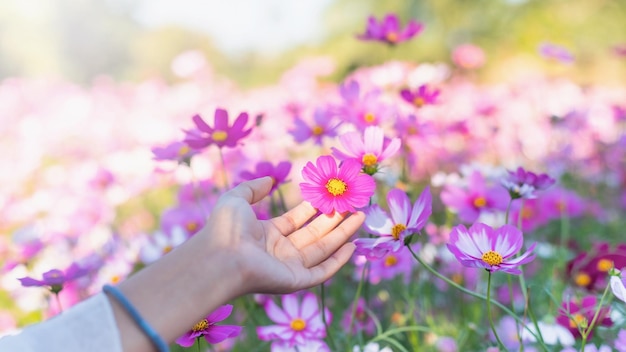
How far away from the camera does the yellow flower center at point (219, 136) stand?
79cm

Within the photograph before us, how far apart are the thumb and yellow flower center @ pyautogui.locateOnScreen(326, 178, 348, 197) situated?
0.19 feet

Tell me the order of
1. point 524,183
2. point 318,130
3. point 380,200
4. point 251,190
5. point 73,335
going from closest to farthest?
point 73,335 < point 251,190 < point 524,183 < point 318,130 < point 380,200

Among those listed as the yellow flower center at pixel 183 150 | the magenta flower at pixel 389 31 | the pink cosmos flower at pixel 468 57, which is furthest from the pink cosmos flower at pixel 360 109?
the pink cosmos flower at pixel 468 57

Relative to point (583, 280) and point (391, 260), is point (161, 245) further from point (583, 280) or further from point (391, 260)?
point (583, 280)

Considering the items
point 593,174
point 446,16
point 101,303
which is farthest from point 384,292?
point 446,16

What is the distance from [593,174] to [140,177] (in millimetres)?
1190

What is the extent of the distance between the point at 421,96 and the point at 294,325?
1.35 feet

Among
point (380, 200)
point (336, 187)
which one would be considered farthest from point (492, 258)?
point (380, 200)

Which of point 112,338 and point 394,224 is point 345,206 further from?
point 112,338

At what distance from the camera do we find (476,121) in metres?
1.64

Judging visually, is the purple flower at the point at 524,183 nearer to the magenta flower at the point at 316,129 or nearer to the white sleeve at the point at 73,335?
the magenta flower at the point at 316,129

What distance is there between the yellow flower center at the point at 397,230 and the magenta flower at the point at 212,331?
17 centimetres

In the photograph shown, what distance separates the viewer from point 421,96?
1.01 meters

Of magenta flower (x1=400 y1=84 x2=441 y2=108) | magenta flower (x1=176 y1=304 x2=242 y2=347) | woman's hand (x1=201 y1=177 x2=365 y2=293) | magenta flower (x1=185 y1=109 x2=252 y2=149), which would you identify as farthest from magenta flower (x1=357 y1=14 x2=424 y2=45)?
magenta flower (x1=176 y1=304 x2=242 y2=347)
